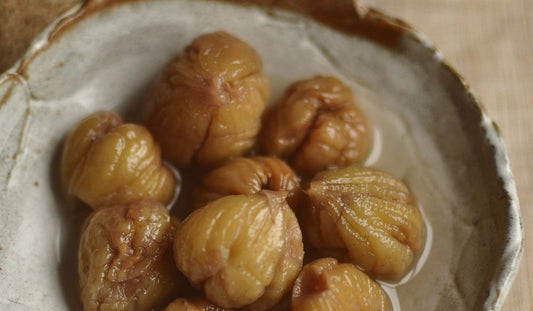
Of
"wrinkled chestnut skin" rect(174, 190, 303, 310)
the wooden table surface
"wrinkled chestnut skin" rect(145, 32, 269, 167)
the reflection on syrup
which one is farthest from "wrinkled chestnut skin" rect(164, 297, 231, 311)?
the wooden table surface

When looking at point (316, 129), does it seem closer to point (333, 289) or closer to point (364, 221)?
point (364, 221)

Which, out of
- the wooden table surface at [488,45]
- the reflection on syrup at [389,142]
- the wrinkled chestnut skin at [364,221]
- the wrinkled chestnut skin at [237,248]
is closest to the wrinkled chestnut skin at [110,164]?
the wrinkled chestnut skin at [237,248]

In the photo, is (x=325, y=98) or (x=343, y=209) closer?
(x=343, y=209)

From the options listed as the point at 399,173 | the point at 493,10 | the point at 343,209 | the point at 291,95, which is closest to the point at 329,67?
the point at 291,95

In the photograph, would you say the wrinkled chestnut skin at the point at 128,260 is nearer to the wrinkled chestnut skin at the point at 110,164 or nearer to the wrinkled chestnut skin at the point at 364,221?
the wrinkled chestnut skin at the point at 110,164

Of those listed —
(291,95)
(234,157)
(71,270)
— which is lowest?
(71,270)

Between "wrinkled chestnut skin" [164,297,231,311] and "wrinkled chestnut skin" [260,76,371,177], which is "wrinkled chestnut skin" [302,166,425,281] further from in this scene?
"wrinkled chestnut skin" [164,297,231,311]

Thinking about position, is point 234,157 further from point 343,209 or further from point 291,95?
point 343,209
